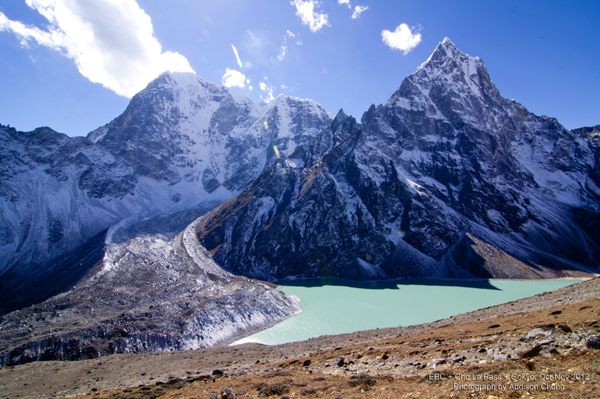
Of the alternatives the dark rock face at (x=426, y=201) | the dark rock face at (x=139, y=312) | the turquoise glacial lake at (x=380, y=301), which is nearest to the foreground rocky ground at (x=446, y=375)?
the dark rock face at (x=139, y=312)

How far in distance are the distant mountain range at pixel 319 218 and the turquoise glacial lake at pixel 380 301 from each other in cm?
560

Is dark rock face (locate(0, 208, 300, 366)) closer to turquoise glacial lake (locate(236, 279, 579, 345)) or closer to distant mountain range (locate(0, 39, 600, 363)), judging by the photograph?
distant mountain range (locate(0, 39, 600, 363))

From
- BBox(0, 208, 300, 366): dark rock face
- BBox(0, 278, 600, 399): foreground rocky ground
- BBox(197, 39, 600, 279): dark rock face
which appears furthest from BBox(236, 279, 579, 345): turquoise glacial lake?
BBox(0, 278, 600, 399): foreground rocky ground

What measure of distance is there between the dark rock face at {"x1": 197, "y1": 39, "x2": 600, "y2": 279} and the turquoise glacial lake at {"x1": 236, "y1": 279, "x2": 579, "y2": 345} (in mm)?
8380

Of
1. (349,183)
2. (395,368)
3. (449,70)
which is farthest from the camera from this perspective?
(449,70)

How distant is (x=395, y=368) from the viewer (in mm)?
15070

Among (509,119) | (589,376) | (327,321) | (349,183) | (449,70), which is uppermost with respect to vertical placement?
(449,70)

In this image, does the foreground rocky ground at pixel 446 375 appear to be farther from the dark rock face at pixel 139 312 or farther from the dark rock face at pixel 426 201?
the dark rock face at pixel 426 201

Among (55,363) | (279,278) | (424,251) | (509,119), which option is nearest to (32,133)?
(279,278)

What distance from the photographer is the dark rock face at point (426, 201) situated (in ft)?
345

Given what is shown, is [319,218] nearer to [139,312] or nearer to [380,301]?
[380,301]

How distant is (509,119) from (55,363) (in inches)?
9552

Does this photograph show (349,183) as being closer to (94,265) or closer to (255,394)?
(94,265)

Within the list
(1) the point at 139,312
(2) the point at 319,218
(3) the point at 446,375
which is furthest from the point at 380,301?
(3) the point at 446,375
